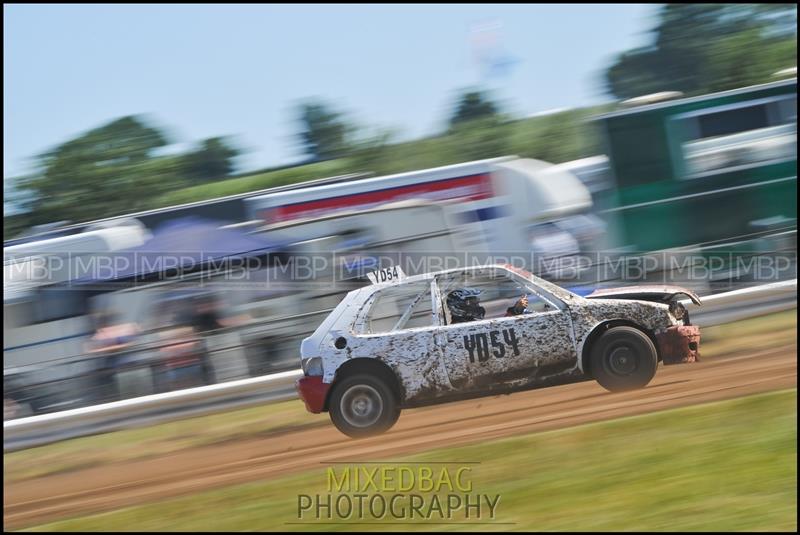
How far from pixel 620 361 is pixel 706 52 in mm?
40195

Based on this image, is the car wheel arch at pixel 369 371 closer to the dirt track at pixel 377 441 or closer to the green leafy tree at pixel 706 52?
the dirt track at pixel 377 441

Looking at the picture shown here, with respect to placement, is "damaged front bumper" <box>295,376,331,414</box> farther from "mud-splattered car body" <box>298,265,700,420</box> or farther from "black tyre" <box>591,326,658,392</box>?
"black tyre" <box>591,326,658,392</box>

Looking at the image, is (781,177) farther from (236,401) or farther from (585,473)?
(236,401)

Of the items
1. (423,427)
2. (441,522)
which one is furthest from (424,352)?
(441,522)

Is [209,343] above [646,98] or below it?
below

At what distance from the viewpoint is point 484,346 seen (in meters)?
6.86

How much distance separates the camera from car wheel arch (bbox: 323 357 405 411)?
6.79 m

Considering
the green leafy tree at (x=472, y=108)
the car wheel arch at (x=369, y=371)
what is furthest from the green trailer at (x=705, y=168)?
the green leafy tree at (x=472, y=108)

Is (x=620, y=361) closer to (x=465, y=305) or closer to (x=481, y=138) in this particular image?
(x=465, y=305)

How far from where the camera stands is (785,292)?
8.91m

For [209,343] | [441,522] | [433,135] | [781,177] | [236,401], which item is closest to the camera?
[441,522]

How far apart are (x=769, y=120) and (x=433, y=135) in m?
29.0

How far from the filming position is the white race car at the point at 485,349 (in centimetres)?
667

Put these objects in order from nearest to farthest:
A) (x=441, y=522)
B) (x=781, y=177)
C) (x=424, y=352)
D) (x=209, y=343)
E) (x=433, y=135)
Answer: (x=441, y=522) → (x=424, y=352) → (x=209, y=343) → (x=781, y=177) → (x=433, y=135)
